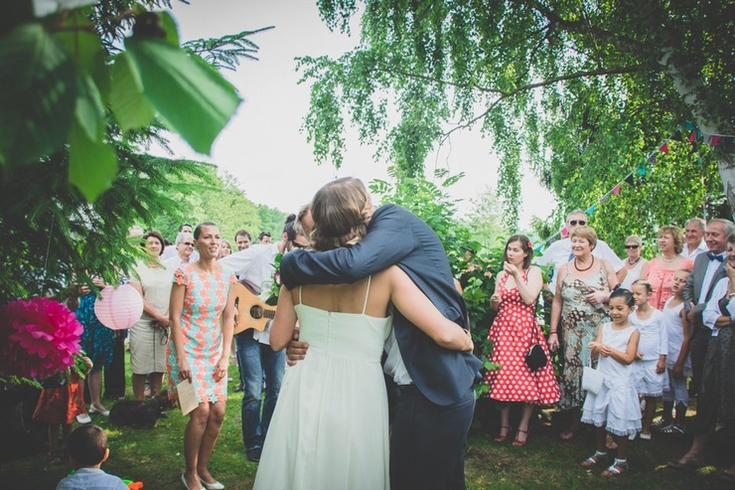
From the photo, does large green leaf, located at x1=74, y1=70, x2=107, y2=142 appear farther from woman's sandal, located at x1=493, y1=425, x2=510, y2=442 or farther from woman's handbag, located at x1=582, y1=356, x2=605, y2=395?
woman's sandal, located at x1=493, y1=425, x2=510, y2=442

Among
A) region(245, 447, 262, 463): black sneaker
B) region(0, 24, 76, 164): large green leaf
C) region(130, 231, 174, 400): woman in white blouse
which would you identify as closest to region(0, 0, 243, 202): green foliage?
region(0, 24, 76, 164): large green leaf

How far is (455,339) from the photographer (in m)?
2.16

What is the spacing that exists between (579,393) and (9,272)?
5.14 meters

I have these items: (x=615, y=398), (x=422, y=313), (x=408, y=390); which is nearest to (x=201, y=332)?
(x=408, y=390)

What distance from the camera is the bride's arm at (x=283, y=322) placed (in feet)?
8.23

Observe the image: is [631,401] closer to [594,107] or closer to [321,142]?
[594,107]

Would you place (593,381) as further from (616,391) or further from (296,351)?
(296,351)

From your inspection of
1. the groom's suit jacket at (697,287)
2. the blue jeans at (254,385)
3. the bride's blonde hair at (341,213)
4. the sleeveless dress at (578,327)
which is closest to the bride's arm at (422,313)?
the bride's blonde hair at (341,213)

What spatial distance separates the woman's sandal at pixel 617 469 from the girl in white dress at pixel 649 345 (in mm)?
956

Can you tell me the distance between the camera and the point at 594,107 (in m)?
8.72

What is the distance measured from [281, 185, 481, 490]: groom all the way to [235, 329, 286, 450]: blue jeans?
253 centimetres

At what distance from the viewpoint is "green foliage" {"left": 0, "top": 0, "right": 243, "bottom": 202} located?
18.2 inches

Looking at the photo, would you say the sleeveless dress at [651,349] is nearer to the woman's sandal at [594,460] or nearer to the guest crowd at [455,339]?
the guest crowd at [455,339]

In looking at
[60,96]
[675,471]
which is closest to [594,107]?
[675,471]
